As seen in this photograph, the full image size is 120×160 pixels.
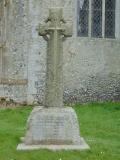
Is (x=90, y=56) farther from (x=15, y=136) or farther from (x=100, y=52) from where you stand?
(x=15, y=136)

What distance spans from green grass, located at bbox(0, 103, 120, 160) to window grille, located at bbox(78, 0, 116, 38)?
2.55 metres

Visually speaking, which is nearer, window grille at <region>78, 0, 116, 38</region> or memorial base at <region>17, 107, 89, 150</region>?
memorial base at <region>17, 107, 89, 150</region>

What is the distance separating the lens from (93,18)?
2128 centimetres

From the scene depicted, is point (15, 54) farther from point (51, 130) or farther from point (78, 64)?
point (51, 130)

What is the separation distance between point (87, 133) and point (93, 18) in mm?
8436

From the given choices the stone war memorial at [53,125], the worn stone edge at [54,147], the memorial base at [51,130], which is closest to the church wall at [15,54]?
the stone war memorial at [53,125]

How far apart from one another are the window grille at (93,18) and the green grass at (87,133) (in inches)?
A: 100

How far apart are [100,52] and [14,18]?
309cm

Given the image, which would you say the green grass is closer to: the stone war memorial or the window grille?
the stone war memorial

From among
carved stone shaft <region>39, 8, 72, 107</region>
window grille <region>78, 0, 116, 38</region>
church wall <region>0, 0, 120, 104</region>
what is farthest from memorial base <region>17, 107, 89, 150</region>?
window grille <region>78, 0, 116, 38</region>

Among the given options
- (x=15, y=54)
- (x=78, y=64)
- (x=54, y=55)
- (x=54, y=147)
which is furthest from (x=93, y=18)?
(x=54, y=147)

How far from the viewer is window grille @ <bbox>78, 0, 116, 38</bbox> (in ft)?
69.7

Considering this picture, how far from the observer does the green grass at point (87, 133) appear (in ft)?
33.9

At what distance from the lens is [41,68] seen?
67.4 feet
